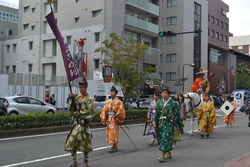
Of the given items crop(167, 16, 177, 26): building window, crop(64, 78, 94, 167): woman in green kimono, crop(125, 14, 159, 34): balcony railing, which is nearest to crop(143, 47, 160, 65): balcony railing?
crop(125, 14, 159, 34): balcony railing

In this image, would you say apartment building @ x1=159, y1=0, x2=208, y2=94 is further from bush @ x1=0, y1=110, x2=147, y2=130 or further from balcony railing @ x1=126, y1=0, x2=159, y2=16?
bush @ x1=0, y1=110, x2=147, y2=130

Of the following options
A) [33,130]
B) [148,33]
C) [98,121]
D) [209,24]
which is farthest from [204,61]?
[33,130]

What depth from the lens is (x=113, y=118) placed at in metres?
9.41

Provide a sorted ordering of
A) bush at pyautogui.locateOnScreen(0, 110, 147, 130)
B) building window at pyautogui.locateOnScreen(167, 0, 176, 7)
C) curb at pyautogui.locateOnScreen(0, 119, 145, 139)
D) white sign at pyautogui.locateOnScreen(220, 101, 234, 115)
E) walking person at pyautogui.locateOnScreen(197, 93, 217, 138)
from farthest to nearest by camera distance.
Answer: building window at pyautogui.locateOnScreen(167, 0, 176, 7) < white sign at pyautogui.locateOnScreen(220, 101, 234, 115) < bush at pyautogui.locateOnScreen(0, 110, 147, 130) < walking person at pyautogui.locateOnScreen(197, 93, 217, 138) < curb at pyautogui.locateOnScreen(0, 119, 145, 139)

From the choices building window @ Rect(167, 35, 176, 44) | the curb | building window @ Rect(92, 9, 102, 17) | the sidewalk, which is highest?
building window @ Rect(92, 9, 102, 17)

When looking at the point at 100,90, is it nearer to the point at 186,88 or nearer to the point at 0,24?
the point at 186,88

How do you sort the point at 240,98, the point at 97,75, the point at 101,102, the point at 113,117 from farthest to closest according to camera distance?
1. the point at 97,75
2. the point at 240,98
3. the point at 101,102
4. the point at 113,117

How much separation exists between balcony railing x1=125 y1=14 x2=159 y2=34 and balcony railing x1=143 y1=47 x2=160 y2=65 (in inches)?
90.4

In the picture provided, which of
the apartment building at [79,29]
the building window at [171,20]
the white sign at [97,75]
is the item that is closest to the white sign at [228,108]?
the white sign at [97,75]

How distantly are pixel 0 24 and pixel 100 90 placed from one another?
93.3 feet

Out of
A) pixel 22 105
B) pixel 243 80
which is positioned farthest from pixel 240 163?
pixel 243 80

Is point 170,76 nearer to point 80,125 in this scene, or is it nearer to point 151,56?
point 151,56

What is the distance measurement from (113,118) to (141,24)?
103ft

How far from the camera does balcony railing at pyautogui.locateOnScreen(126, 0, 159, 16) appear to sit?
38.9 metres
